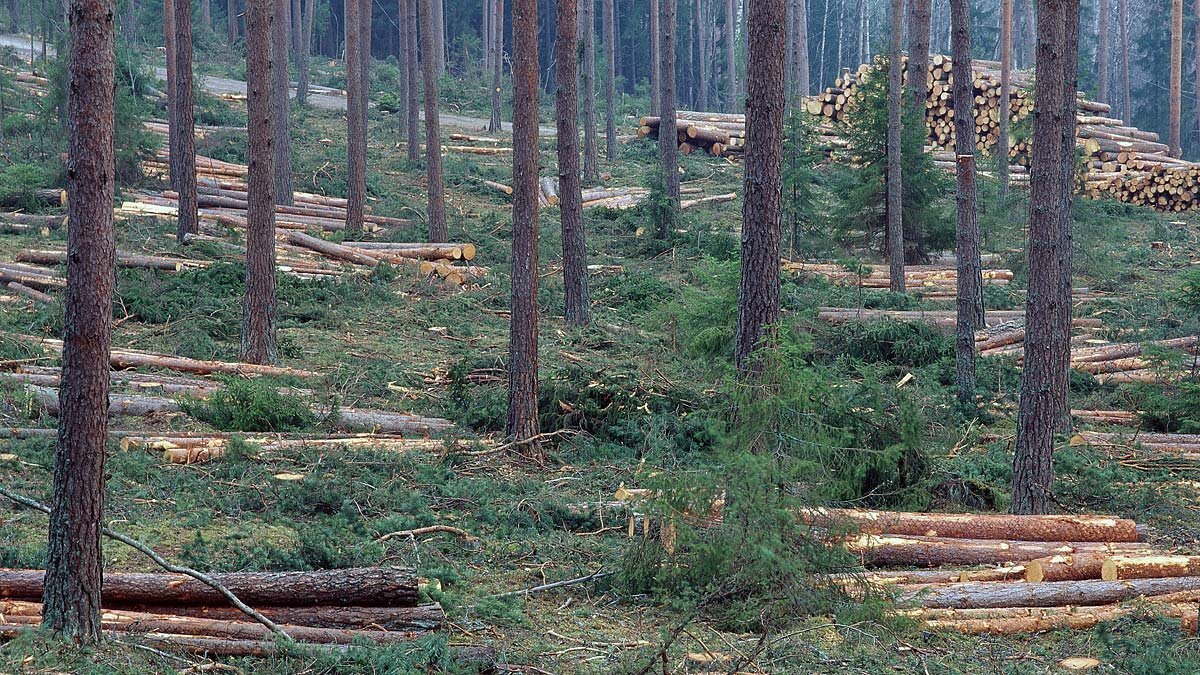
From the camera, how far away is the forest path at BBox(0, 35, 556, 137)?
1475 inches

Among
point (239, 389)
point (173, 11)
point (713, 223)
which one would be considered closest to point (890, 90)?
point (713, 223)

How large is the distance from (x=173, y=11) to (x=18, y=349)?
42.8ft

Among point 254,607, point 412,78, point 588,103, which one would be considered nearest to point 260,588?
point 254,607

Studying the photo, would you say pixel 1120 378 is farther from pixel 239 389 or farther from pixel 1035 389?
pixel 239 389

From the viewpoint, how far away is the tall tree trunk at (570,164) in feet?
46.0

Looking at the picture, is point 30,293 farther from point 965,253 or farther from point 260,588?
point 965,253

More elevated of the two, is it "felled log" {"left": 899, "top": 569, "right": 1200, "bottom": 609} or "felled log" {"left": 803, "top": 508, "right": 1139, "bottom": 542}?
"felled log" {"left": 803, "top": 508, "right": 1139, "bottom": 542}

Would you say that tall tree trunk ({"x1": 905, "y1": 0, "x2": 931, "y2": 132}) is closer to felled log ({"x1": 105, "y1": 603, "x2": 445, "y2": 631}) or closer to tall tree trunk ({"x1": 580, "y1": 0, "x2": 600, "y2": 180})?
tall tree trunk ({"x1": 580, "y1": 0, "x2": 600, "y2": 180})

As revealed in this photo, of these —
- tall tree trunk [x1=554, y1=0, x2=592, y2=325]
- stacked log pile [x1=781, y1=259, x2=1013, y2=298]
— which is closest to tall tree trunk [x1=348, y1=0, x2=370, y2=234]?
tall tree trunk [x1=554, y1=0, x2=592, y2=325]

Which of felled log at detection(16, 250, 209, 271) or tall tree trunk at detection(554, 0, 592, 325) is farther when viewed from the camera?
felled log at detection(16, 250, 209, 271)

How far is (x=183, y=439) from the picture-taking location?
9984mm

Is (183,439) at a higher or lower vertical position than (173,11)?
lower

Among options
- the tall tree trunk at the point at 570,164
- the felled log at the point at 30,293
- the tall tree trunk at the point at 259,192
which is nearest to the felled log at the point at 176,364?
the tall tree trunk at the point at 259,192

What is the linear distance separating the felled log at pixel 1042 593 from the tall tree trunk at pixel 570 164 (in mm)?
8717
